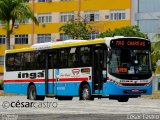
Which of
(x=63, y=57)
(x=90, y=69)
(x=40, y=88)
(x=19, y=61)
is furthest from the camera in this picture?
(x=19, y=61)

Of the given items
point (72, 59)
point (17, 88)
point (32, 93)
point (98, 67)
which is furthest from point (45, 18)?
point (98, 67)

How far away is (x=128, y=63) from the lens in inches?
1127

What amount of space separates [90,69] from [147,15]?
51.2 metres

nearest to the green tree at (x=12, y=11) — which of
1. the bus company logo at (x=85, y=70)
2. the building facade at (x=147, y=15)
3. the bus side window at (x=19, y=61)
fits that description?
the bus side window at (x=19, y=61)

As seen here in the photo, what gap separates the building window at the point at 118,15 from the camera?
8269cm

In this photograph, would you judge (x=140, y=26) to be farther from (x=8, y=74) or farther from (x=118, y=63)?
(x=118, y=63)

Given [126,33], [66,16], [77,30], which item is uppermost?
[66,16]

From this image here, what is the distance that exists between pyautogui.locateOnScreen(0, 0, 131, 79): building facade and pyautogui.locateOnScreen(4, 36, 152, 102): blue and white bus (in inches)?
1822

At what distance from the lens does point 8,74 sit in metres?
37.9

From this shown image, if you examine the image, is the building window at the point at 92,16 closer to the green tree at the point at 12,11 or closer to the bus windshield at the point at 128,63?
the green tree at the point at 12,11

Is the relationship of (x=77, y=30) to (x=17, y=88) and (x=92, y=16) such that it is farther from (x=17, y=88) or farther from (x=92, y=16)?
(x=17, y=88)

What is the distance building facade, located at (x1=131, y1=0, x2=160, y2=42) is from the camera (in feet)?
260

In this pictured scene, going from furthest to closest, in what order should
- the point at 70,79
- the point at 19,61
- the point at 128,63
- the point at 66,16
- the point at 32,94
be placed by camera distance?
the point at 66,16 < the point at 19,61 < the point at 32,94 < the point at 70,79 < the point at 128,63

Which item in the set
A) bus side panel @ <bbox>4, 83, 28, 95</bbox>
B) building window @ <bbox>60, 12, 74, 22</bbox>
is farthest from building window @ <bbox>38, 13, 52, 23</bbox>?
bus side panel @ <bbox>4, 83, 28, 95</bbox>
